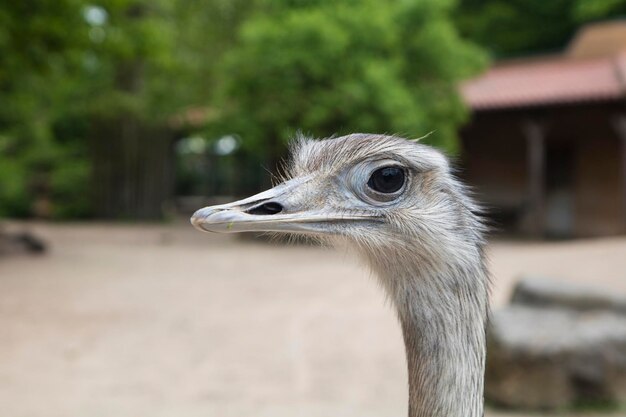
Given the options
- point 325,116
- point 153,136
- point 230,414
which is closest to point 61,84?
point 153,136

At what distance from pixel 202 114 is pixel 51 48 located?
30.6 feet

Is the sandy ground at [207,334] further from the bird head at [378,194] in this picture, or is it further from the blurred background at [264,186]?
the bird head at [378,194]

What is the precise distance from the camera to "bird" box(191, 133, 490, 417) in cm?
163

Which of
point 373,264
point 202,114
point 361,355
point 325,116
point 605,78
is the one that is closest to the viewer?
point 373,264

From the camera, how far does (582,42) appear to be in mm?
17672

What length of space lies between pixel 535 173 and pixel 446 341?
1395cm

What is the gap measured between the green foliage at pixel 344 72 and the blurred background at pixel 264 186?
0.13 feet

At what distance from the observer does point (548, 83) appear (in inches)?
623

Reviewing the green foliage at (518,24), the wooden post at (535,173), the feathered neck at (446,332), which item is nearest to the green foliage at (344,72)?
the wooden post at (535,173)

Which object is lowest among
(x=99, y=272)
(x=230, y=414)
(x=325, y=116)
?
(x=230, y=414)

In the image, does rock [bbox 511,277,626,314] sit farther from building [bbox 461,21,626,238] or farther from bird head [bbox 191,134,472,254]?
building [bbox 461,21,626,238]

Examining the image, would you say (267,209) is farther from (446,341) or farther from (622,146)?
(622,146)

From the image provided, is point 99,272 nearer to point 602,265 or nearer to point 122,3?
point 122,3

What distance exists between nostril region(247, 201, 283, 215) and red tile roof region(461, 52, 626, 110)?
1355cm
